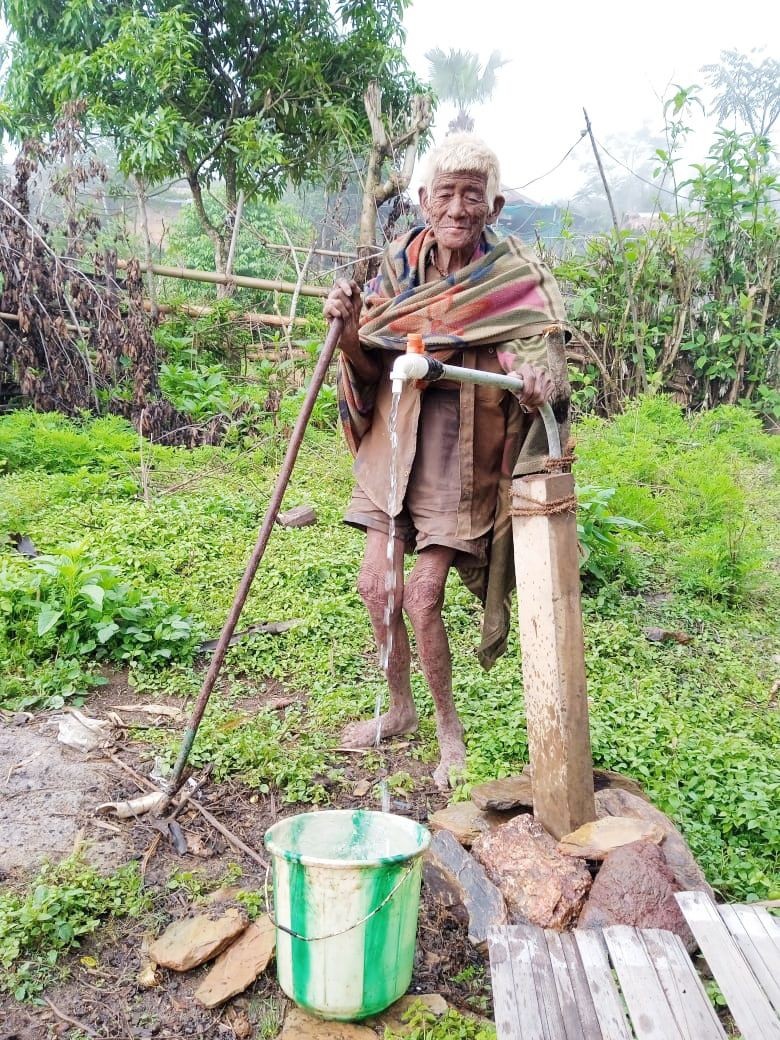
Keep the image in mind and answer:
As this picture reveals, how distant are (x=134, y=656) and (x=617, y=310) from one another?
732cm

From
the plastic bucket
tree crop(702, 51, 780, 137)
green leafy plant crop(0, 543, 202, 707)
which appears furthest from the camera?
tree crop(702, 51, 780, 137)

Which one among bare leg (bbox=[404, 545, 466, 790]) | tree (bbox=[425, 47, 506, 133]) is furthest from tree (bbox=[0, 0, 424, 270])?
tree (bbox=[425, 47, 506, 133])

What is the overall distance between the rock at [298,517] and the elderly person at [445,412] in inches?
98.9

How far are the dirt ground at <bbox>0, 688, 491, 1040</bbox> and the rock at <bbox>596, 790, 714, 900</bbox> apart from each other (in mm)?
592

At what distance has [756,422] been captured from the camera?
28.3ft

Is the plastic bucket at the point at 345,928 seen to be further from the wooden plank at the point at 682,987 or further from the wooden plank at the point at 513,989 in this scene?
the wooden plank at the point at 682,987

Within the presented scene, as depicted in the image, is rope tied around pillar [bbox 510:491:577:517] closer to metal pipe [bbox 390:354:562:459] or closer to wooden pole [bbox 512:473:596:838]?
A: wooden pole [bbox 512:473:596:838]

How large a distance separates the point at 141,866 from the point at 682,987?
1.56 metres

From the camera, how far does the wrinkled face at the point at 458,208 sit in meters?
2.73

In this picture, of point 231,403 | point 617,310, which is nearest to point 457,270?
point 231,403

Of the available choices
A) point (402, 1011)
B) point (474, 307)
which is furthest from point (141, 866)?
point (474, 307)

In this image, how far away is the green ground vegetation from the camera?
10.5 feet

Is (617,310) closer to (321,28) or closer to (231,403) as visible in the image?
(231,403)

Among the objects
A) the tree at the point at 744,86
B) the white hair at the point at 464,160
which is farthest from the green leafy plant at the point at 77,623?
the tree at the point at 744,86
